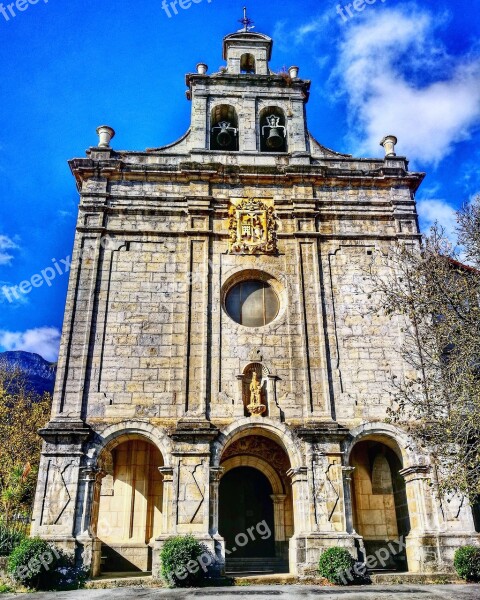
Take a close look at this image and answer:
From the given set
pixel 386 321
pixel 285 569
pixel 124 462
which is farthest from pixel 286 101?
pixel 285 569

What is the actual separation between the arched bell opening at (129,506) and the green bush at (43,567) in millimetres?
2200

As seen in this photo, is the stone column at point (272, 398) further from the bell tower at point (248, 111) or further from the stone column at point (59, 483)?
the bell tower at point (248, 111)

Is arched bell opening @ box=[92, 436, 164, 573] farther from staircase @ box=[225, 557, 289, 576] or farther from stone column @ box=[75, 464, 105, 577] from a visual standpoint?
staircase @ box=[225, 557, 289, 576]

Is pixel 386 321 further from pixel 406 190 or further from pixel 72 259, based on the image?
pixel 72 259

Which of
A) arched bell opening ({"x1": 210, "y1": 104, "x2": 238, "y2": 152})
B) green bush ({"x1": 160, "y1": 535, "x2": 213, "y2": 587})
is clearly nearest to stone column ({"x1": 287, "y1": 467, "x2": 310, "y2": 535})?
green bush ({"x1": 160, "y1": 535, "x2": 213, "y2": 587})

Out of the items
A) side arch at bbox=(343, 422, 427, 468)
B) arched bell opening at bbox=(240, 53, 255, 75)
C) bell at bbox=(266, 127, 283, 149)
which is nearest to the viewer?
side arch at bbox=(343, 422, 427, 468)

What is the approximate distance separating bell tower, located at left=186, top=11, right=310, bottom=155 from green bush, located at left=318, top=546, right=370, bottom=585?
12.8 metres

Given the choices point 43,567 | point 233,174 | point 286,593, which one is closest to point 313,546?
point 286,593

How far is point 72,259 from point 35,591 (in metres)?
9.22

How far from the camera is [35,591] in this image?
12016 millimetres

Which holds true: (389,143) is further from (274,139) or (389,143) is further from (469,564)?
(469,564)

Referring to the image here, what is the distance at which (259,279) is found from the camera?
17.0m

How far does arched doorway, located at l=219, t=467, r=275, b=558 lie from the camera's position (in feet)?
52.1

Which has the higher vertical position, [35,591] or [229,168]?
[229,168]
